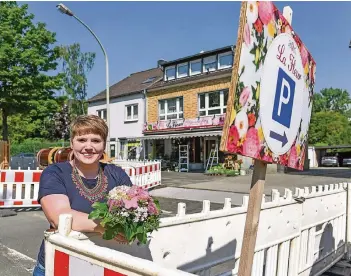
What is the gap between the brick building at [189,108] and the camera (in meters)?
23.8

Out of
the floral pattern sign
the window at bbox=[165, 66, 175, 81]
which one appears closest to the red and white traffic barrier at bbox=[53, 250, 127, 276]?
the floral pattern sign

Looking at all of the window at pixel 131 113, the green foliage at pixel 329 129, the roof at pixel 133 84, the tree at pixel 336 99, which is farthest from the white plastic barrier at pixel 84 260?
the tree at pixel 336 99

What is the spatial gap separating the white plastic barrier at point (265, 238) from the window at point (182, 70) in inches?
869

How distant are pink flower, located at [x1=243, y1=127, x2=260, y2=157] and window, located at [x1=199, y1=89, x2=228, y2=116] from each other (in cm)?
2136

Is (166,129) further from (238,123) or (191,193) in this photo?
(238,123)

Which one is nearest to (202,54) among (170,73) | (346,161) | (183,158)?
(170,73)

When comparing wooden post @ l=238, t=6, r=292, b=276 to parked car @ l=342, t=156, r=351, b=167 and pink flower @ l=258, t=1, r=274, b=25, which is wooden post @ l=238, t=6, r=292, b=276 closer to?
pink flower @ l=258, t=1, r=274, b=25

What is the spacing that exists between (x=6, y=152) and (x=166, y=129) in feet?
39.5

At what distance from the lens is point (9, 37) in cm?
2598

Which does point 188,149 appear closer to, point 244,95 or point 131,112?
point 131,112

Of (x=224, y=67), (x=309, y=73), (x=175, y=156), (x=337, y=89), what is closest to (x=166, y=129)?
(x=175, y=156)

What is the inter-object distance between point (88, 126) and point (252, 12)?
1.21 m

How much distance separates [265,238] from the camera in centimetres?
346

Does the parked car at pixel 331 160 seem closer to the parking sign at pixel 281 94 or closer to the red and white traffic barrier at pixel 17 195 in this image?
the red and white traffic barrier at pixel 17 195
